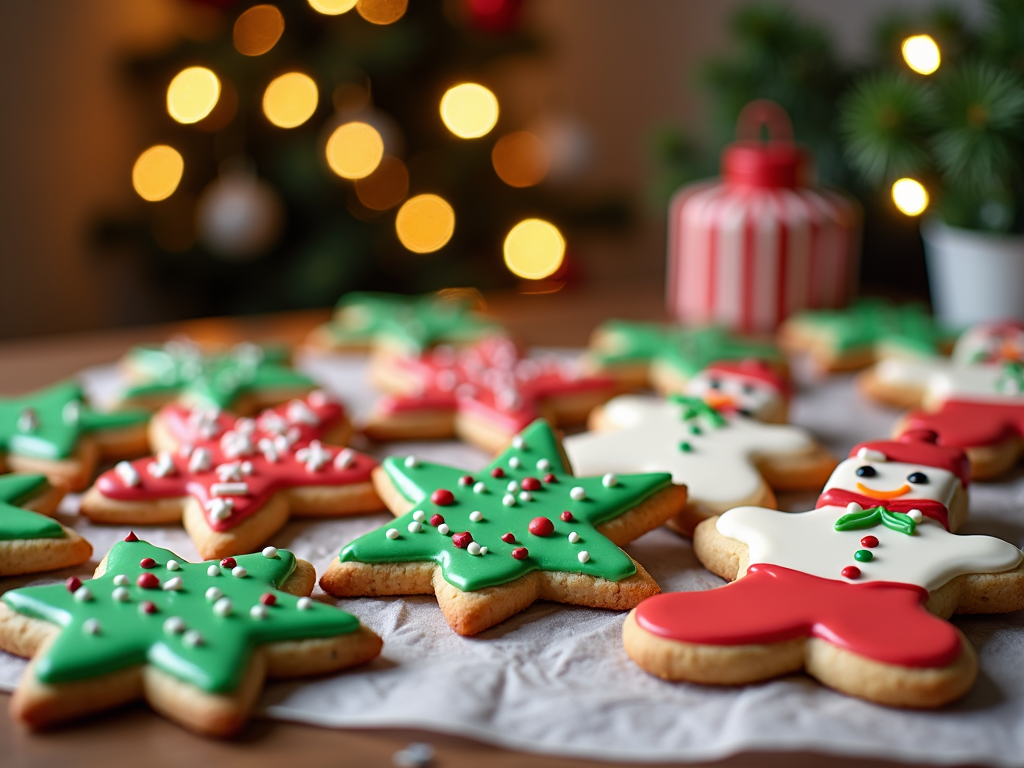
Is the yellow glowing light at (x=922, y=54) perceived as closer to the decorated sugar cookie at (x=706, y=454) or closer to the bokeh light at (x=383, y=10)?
the decorated sugar cookie at (x=706, y=454)

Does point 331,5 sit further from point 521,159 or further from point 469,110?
point 521,159

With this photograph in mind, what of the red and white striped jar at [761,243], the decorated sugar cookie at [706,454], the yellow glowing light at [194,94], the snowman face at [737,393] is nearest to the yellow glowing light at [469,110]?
the yellow glowing light at [194,94]

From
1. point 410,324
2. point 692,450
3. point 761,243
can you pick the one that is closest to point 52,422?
point 410,324

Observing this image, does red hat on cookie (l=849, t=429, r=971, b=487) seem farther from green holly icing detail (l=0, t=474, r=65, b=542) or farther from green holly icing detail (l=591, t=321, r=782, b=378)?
green holly icing detail (l=0, t=474, r=65, b=542)

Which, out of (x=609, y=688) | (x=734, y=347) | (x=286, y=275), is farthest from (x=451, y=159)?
(x=609, y=688)

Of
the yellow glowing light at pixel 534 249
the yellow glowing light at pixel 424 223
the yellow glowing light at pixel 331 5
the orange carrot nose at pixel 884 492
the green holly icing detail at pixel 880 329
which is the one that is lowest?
the orange carrot nose at pixel 884 492

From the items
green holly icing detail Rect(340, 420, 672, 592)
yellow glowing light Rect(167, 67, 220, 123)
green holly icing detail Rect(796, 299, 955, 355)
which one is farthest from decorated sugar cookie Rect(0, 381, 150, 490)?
yellow glowing light Rect(167, 67, 220, 123)
